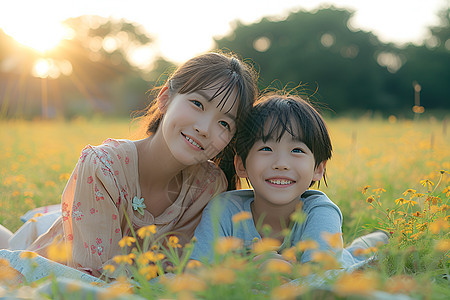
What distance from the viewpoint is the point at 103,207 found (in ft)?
6.88

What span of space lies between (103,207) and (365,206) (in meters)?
1.82

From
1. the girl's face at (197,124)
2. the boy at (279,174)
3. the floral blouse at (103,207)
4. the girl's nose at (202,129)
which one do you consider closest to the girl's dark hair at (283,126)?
the boy at (279,174)

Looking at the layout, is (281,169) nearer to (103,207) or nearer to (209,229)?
(209,229)

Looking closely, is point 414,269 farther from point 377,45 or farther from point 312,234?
point 377,45

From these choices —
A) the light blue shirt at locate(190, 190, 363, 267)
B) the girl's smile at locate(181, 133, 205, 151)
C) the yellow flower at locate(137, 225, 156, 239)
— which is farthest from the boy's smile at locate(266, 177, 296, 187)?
the yellow flower at locate(137, 225, 156, 239)

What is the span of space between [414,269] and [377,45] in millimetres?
25503

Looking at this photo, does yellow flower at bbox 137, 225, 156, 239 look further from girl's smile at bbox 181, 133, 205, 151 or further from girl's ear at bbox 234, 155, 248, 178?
girl's ear at bbox 234, 155, 248, 178

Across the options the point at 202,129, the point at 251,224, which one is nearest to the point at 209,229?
the point at 251,224

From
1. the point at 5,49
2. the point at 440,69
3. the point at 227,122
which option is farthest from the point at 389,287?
the point at 5,49

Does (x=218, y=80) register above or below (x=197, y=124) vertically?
above

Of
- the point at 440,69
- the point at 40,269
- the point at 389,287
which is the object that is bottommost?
the point at 40,269

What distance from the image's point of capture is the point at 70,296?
1.20 meters

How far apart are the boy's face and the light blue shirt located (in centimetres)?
13

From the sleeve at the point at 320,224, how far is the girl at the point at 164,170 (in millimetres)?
561
